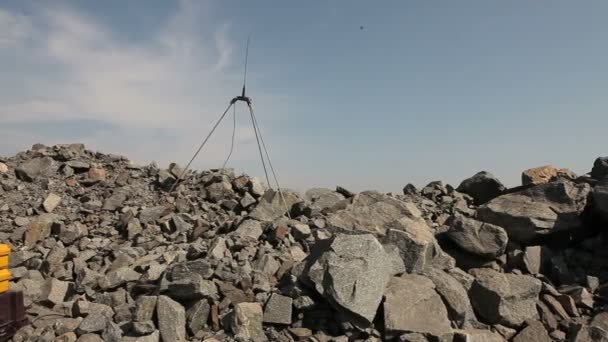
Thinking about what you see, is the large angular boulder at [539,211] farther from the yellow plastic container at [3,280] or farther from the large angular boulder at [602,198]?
the yellow plastic container at [3,280]

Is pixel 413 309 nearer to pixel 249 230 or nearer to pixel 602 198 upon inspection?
pixel 249 230

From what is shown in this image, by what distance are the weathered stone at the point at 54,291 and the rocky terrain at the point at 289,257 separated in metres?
0.02

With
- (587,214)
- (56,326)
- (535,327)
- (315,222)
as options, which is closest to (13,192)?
(56,326)

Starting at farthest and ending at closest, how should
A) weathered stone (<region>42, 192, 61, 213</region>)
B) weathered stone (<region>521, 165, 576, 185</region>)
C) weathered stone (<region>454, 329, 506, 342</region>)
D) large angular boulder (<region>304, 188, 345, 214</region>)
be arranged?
weathered stone (<region>521, 165, 576, 185</region>) → large angular boulder (<region>304, 188, 345, 214</region>) → weathered stone (<region>42, 192, 61, 213</region>) → weathered stone (<region>454, 329, 506, 342</region>)

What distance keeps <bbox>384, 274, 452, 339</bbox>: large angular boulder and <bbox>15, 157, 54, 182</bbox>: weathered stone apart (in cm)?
911

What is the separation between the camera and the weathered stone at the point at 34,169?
35.7ft

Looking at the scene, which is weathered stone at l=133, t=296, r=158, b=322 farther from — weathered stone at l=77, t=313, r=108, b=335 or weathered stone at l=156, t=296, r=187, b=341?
weathered stone at l=77, t=313, r=108, b=335

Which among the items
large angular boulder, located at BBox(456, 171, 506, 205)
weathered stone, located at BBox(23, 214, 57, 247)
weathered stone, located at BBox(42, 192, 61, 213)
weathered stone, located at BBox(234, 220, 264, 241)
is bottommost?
weathered stone, located at BBox(23, 214, 57, 247)

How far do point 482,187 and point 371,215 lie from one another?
444cm

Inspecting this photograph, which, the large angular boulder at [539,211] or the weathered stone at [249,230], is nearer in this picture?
the weathered stone at [249,230]

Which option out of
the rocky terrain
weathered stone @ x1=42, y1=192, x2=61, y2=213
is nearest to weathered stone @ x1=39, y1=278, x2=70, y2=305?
the rocky terrain

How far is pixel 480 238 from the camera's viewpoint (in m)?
8.33

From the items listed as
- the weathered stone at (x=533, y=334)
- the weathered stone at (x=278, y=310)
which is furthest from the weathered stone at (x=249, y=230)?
the weathered stone at (x=533, y=334)

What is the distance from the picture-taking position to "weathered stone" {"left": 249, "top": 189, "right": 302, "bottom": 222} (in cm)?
934
